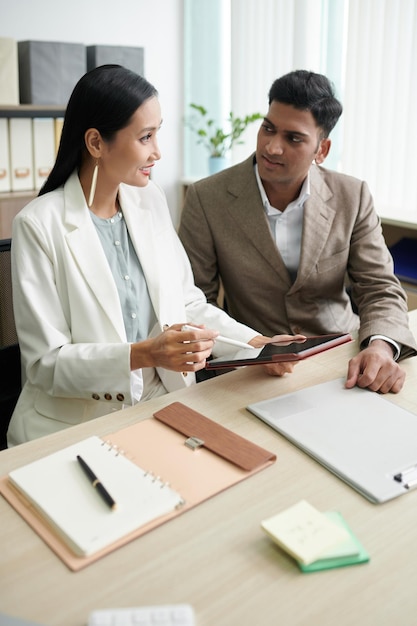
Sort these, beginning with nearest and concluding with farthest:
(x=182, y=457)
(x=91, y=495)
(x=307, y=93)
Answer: (x=91, y=495) → (x=182, y=457) → (x=307, y=93)

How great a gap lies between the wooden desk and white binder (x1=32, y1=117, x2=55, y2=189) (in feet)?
8.26

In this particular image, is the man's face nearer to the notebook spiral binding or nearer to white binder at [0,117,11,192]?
the notebook spiral binding

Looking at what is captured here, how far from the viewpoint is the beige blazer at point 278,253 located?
198 centimetres

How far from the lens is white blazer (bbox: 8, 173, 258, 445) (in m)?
1.39

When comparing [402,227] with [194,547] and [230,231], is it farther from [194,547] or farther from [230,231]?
[194,547]

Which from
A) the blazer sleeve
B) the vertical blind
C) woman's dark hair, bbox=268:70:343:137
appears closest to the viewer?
the blazer sleeve

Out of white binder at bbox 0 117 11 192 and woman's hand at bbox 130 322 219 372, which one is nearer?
woman's hand at bbox 130 322 219 372

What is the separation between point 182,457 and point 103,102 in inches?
32.6

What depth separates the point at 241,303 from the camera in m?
2.08

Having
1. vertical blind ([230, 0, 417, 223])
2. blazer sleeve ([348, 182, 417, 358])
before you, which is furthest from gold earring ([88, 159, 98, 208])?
vertical blind ([230, 0, 417, 223])

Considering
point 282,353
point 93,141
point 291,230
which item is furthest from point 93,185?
point 291,230

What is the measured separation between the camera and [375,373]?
1.40m

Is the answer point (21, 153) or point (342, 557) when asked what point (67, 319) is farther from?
point (21, 153)

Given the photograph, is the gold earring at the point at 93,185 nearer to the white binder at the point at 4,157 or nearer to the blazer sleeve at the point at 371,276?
the blazer sleeve at the point at 371,276
